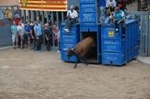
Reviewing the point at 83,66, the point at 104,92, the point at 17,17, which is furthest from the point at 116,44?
the point at 17,17

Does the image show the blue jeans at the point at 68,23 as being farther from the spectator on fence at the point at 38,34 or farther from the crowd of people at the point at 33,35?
the spectator on fence at the point at 38,34

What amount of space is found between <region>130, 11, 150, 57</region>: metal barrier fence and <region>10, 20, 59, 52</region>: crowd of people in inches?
201

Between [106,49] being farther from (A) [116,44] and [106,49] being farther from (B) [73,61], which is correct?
(B) [73,61]

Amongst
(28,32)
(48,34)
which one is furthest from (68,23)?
(28,32)

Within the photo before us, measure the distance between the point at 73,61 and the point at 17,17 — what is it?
8.30 metres

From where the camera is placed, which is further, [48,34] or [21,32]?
[21,32]

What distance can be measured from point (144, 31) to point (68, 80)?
20.7 ft

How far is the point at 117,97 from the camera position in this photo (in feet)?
43.7

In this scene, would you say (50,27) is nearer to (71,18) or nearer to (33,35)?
(33,35)

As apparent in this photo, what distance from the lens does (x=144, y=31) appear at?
68.1 ft

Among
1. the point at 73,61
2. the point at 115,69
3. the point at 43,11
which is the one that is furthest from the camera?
the point at 43,11

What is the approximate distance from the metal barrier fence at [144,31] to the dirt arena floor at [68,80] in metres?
1.50

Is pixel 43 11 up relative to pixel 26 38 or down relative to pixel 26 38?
up

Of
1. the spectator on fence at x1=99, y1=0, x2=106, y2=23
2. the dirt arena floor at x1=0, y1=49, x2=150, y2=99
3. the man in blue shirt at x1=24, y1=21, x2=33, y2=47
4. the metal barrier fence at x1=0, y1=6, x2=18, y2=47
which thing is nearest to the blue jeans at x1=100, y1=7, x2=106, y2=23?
the spectator on fence at x1=99, y1=0, x2=106, y2=23
